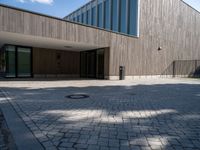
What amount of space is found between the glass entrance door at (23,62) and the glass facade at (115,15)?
9.33 meters

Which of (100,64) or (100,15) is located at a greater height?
(100,15)

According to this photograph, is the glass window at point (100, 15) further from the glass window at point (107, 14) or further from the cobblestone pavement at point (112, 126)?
the cobblestone pavement at point (112, 126)

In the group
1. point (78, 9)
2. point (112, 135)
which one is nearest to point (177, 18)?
point (78, 9)

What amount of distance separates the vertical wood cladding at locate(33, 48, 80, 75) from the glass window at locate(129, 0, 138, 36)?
5.97 metres

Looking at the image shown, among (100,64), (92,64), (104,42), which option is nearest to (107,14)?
(92,64)

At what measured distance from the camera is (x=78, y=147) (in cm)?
265

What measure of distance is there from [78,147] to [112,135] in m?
0.73

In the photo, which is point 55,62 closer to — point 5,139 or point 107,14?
point 107,14

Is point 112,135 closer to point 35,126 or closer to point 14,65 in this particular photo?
point 35,126

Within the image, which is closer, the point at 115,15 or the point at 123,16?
the point at 123,16

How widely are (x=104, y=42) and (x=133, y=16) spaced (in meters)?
5.38

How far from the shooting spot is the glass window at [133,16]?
635 inches

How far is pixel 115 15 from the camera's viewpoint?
18.7 metres

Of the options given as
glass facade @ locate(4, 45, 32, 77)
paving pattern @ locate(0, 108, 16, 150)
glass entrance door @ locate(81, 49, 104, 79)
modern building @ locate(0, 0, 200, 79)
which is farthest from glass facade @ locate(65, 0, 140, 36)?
paving pattern @ locate(0, 108, 16, 150)
